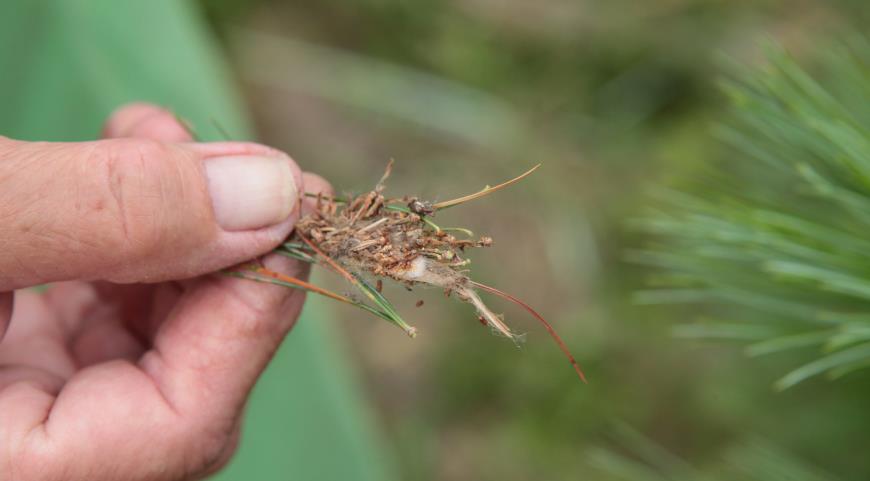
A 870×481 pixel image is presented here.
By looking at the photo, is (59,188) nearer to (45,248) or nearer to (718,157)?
(45,248)

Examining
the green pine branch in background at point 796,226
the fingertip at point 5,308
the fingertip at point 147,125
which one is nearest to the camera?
the green pine branch in background at point 796,226

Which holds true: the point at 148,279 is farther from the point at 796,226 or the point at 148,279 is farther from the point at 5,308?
the point at 796,226

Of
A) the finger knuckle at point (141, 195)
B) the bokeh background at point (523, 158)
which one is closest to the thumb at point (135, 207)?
the finger knuckle at point (141, 195)

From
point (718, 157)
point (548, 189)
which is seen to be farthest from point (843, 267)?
point (548, 189)

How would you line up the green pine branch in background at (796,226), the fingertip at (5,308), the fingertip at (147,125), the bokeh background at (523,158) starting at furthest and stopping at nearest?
the bokeh background at (523,158) → the fingertip at (147,125) → the fingertip at (5,308) → the green pine branch in background at (796,226)

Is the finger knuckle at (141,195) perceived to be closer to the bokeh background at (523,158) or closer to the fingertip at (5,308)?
the fingertip at (5,308)

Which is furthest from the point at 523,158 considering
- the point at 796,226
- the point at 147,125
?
the point at 796,226
